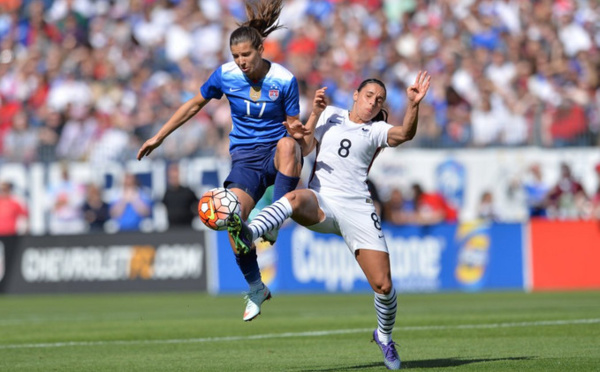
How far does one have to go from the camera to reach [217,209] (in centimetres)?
855

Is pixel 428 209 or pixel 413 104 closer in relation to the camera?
pixel 413 104

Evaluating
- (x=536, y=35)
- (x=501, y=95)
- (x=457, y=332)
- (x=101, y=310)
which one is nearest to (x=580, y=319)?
(x=457, y=332)

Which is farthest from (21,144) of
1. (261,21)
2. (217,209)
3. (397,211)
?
(217,209)

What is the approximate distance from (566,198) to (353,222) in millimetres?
13292

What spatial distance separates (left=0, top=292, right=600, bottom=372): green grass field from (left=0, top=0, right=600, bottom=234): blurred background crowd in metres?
4.39

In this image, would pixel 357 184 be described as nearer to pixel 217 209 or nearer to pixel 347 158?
pixel 347 158

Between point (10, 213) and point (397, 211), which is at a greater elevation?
point (10, 213)

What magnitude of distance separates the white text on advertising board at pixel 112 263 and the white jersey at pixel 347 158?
12784 mm

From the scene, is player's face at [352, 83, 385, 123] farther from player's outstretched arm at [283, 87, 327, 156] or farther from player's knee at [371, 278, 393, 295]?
player's knee at [371, 278, 393, 295]

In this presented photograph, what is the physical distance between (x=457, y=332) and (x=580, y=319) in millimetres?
1908

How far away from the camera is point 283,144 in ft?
32.4

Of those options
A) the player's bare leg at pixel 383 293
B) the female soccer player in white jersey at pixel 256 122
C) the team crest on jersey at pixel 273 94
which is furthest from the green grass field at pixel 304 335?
the team crest on jersey at pixel 273 94

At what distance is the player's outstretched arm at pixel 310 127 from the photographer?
9.51m

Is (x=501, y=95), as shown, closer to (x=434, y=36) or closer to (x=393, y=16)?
(x=434, y=36)
